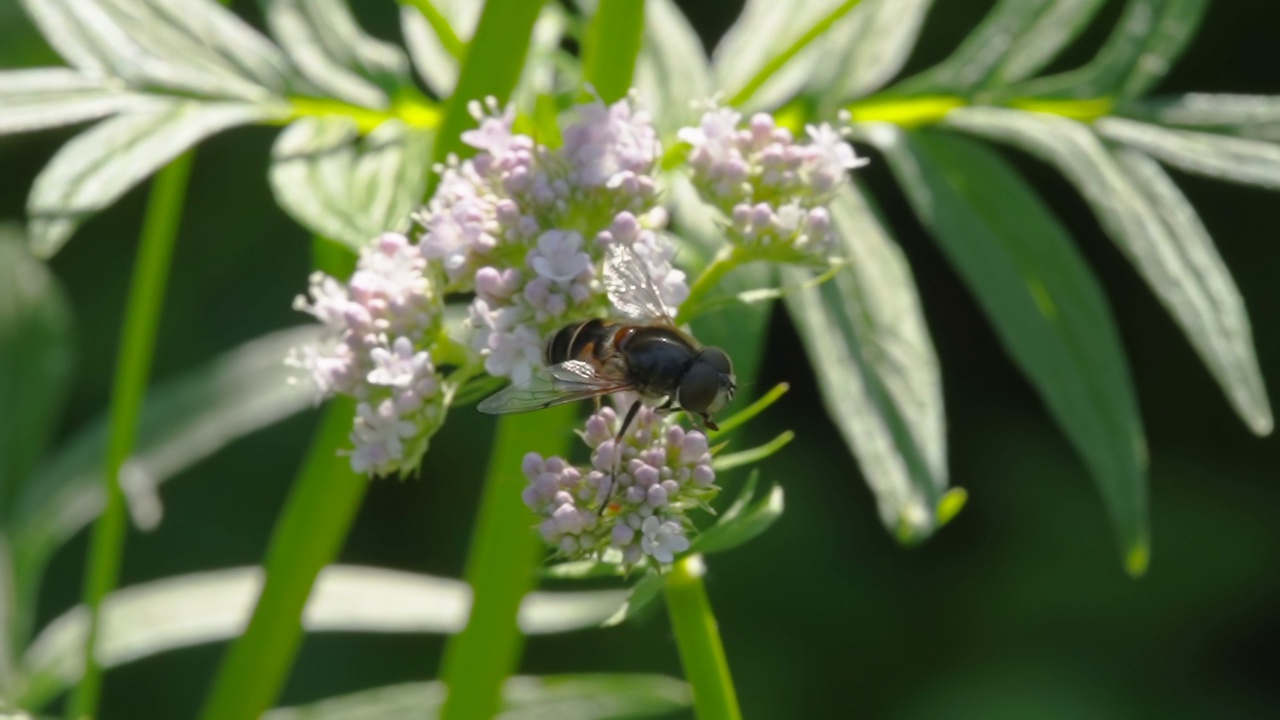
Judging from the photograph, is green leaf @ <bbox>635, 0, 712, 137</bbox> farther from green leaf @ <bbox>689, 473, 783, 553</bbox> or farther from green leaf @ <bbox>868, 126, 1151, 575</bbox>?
green leaf @ <bbox>689, 473, 783, 553</bbox>

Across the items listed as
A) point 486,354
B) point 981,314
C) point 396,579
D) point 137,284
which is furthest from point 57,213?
point 981,314

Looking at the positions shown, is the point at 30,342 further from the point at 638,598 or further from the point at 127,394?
the point at 638,598

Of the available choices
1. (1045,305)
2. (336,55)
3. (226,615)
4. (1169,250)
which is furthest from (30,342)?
(1169,250)

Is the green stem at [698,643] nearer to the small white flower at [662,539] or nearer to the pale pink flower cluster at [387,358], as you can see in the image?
the small white flower at [662,539]

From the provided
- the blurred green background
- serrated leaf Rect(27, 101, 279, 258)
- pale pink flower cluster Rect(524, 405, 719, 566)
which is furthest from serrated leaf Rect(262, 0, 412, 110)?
the blurred green background

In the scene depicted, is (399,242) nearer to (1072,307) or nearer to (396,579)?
(1072,307)
